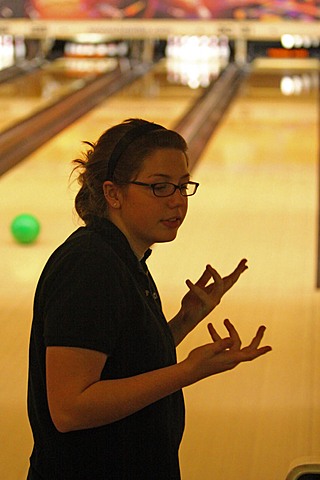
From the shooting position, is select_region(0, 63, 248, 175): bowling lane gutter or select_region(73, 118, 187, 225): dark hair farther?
select_region(0, 63, 248, 175): bowling lane gutter

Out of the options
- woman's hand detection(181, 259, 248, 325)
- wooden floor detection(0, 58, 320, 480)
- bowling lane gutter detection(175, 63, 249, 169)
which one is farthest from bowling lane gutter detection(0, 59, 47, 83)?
woman's hand detection(181, 259, 248, 325)

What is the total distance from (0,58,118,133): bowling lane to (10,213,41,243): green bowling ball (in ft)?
5.86

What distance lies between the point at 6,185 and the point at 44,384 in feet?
10.3

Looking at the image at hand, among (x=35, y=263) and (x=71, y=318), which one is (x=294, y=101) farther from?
(x=71, y=318)

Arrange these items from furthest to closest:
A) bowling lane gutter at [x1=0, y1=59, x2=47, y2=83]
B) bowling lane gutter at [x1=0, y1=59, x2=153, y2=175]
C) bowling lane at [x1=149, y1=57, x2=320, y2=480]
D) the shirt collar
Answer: bowling lane gutter at [x1=0, y1=59, x2=47, y2=83], bowling lane gutter at [x1=0, y1=59, x2=153, y2=175], bowling lane at [x1=149, y1=57, x2=320, y2=480], the shirt collar

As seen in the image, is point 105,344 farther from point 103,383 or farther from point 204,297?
point 204,297

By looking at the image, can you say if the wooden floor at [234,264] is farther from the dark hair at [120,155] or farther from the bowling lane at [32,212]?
the dark hair at [120,155]

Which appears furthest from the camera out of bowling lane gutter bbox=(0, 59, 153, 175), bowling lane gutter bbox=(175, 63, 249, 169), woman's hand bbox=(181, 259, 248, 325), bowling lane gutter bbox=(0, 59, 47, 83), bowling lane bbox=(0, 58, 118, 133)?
bowling lane gutter bbox=(0, 59, 47, 83)

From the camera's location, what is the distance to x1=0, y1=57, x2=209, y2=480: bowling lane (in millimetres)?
2293

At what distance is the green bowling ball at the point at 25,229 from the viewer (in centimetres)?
363

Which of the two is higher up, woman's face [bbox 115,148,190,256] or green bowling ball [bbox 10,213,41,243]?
woman's face [bbox 115,148,190,256]

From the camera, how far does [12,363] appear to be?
2.58 meters

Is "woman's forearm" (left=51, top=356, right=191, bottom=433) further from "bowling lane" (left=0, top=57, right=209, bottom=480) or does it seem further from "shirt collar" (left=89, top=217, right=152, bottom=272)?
"bowling lane" (left=0, top=57, right=209, bottom=480)

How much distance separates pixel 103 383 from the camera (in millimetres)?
1265
